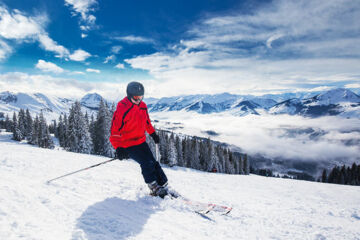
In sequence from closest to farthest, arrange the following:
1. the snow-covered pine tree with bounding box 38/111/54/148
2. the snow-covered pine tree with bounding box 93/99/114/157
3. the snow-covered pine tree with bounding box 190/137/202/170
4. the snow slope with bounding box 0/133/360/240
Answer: the snow slope with bounding box 0/133/360/240 < the snow-covered pine tree with bounding box 93/99/114/157 < the snow-covered pine tree with bounding box 38/111/54/148 < the snow-covered pine tree with bounding box 190/137/202/170

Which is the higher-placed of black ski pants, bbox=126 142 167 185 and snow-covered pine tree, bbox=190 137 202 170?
black ski pants, bbox=126 142 167 185

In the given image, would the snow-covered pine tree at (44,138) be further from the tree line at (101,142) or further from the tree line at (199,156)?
the tree line at (199,156)

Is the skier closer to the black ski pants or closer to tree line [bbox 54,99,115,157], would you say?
the black ski pants

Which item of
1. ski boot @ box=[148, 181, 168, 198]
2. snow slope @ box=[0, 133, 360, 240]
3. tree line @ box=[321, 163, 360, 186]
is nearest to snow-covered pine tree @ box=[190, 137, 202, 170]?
tree line @ box=[321, 163, 360, 186]

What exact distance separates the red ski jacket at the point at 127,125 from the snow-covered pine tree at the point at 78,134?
34245 mm

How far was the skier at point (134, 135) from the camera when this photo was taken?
5410mm

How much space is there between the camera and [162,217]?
4871mm

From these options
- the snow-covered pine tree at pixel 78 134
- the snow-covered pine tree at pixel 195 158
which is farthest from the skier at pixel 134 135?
the snow-covered pine tree at pixel 195 158

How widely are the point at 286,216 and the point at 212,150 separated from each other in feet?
171

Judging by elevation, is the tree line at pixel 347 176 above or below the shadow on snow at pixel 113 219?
below

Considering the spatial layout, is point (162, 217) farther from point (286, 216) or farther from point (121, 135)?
point (286, 216)

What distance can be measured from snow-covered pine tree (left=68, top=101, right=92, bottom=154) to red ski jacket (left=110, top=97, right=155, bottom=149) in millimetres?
34245

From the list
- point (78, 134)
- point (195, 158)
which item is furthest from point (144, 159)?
point (195, 158)

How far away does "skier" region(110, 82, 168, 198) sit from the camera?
5.41 metres
